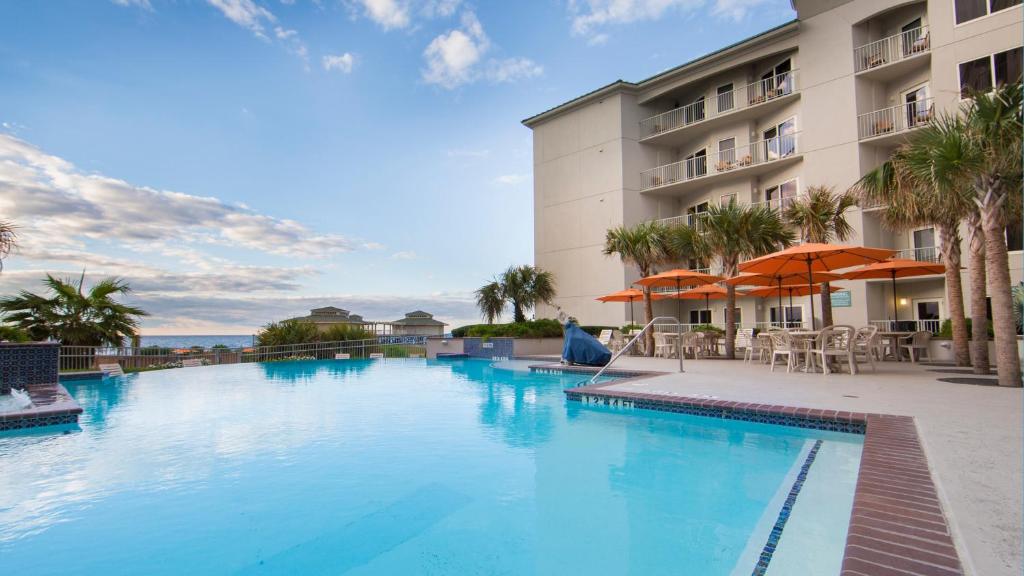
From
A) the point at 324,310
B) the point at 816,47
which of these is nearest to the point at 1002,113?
the point at 816,47

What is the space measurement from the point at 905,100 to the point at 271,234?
909 inches

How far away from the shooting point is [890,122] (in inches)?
625

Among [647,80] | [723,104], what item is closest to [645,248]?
[723,104]

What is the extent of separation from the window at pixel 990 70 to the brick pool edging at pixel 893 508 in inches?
539

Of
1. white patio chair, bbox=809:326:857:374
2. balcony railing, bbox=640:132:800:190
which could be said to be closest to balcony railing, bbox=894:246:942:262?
balcony railing, bbox=640:132:800:190

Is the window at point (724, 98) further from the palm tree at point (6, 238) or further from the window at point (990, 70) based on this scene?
the palm tree at point (6, 238)

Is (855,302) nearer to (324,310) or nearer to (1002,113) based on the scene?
(1002,113)

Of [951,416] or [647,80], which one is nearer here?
[951,416]

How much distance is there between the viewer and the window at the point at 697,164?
21422mm

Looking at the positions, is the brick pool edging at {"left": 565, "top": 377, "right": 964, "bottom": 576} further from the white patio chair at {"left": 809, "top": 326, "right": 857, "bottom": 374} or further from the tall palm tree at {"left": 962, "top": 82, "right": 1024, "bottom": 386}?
the white patio chair at {"left": 809, "top": 326, "right": 857, "bottom": 374}

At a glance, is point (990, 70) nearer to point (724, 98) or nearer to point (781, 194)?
point (781, 194)

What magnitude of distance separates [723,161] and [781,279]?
9.82 m

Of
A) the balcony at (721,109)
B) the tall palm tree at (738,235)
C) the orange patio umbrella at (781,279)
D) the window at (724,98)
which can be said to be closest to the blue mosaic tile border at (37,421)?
the orange patio umbrella at (781,279)

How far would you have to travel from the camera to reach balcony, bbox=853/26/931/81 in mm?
15070
